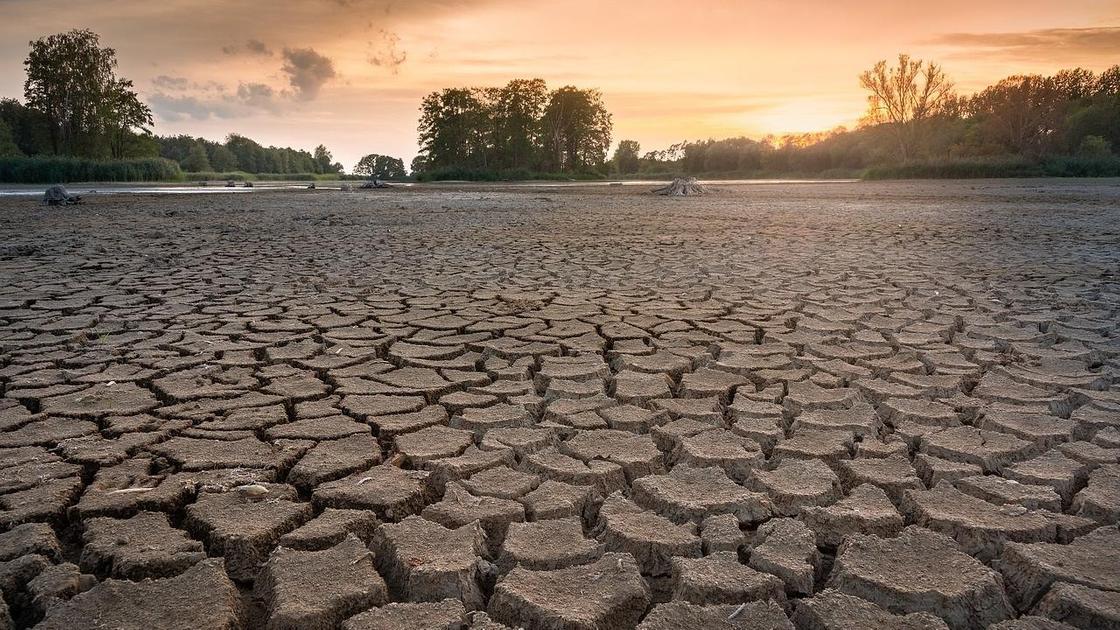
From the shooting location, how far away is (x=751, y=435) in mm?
2244

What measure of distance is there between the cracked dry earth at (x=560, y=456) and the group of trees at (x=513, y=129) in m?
50.8

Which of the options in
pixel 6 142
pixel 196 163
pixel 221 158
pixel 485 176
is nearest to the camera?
pixel 6 142

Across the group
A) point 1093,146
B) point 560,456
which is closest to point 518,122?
point 1093,146

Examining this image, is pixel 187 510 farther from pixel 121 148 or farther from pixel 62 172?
pixel 121 148

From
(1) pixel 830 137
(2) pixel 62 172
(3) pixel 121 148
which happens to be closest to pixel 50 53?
(3) pixel 121 148

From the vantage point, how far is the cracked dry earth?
1429 mm

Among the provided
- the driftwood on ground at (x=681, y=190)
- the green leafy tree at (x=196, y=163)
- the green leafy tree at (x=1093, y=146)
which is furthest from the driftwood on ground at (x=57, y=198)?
the green leafy tree at (x=196, y=163)

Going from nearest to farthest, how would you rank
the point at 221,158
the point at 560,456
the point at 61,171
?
1. the point at 560,456
2. the point at 61,171
3. the point at 221,158

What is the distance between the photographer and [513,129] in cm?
5400

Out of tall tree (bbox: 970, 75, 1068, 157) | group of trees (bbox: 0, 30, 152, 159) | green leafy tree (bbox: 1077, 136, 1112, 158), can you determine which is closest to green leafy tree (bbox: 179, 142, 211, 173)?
group of trees (bbox: 0, 30, 152, 159)

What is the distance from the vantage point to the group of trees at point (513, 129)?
177ft

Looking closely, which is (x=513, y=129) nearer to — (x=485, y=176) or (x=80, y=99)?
(x=485, y=176)

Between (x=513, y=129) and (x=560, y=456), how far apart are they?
5411 centimetres

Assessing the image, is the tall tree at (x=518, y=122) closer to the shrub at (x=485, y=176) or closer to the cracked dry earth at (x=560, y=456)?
the shrub at (x=485, y=176)
